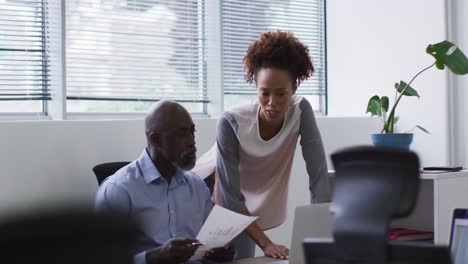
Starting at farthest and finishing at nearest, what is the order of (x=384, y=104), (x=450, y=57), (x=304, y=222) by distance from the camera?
(x=384, y=104), (x=450, y=57), (x=304, y=222)

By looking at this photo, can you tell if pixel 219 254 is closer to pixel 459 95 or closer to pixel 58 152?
pixel 58 152

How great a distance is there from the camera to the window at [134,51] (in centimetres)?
363

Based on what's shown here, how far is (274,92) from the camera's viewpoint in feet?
8.61

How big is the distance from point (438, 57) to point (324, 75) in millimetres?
2033

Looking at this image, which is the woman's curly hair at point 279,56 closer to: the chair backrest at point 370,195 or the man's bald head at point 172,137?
the man's bald head at point 172,137

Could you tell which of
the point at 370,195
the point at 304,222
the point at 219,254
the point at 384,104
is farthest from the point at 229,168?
the point at 370,195

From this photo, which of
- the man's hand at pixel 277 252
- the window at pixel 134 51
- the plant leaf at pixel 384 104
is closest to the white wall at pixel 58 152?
the window at pixel 134 51

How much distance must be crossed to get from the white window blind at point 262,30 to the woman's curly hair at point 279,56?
6.23 feet

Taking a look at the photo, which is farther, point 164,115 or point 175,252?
point 164,115

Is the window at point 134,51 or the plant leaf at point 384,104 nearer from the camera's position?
the window at point 134,51

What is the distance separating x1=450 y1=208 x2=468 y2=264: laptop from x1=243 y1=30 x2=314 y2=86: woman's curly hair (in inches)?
43.9

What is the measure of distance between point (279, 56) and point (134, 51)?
1.69 meters

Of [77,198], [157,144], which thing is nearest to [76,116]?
[157,144]

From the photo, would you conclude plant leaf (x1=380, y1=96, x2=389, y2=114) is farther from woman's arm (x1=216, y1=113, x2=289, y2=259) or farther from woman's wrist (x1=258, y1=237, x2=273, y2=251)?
→ woman's wrist (x1=258, y1=237, x2=273, y2=251)
